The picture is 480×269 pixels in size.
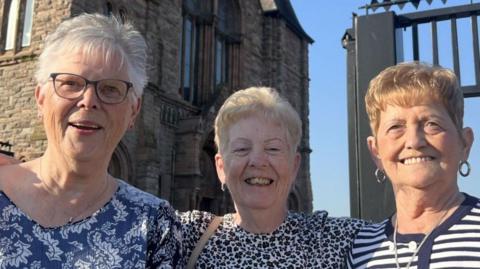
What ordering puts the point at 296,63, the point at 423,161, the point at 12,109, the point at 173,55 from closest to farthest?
the point at 423,161 → the point at 12,109 → the point at 173,55 → the point at 296,63

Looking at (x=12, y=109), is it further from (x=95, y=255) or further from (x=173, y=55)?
(x=95, y=255)

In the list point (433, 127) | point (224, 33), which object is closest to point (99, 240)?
point (433, 127)

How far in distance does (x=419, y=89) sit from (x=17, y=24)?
46.0ft

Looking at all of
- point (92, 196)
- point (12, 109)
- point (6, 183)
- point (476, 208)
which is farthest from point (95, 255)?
point (12, 109)

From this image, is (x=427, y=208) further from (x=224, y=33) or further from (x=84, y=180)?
(x=224, y=33)

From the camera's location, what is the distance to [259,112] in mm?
2525

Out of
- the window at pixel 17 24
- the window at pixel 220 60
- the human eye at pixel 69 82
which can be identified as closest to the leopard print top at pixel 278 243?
the human eye at pixel 69 82

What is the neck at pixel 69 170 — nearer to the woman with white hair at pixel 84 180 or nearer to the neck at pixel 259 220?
the woman with white hair at pixel 84 180

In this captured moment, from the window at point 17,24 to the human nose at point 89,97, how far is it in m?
12.9

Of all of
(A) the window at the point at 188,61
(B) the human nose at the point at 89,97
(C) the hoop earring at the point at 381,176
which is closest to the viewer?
(B) the human nose at the point at 89,97

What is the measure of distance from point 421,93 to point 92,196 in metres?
1.37

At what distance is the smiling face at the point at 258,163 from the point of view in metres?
2.46

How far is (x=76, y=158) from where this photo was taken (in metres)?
2.00

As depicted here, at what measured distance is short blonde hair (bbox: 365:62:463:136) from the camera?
2064 mm
